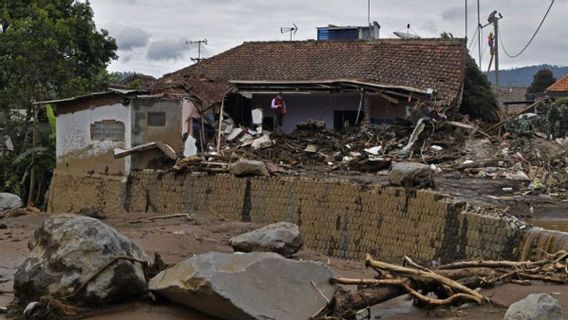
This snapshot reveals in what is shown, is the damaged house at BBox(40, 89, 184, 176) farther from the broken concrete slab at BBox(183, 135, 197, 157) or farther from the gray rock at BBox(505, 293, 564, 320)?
the gray rock at BBox(505, 293, 564, 320)

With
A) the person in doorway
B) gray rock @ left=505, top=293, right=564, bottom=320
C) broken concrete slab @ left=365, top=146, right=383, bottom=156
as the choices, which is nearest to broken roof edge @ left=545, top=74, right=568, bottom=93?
the person in doorway

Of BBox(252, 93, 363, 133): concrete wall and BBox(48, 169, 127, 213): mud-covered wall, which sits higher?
BBox(252, 93, 363, 133): concrete wall

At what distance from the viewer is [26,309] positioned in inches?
263

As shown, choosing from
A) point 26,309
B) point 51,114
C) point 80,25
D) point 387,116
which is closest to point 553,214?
point 26,309

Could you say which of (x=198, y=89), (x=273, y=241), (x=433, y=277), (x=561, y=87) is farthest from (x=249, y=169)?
(x=561, y=87)

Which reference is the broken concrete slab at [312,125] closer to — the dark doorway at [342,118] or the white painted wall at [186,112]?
the dark doorway at [342,118]

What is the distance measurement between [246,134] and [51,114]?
5.93 m

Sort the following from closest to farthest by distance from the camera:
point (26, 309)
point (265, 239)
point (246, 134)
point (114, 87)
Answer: point (26, 309)
point (265, 239)
point (114, 87)
point (246, 134)

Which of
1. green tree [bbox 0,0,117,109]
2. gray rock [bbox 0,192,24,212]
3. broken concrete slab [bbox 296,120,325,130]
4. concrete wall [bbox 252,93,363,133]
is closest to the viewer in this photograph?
gray rock [bbox 0,192,24,212]

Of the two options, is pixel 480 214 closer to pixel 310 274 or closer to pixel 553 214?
pixel 553 214

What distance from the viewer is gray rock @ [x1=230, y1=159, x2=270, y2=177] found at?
15688 millimetres

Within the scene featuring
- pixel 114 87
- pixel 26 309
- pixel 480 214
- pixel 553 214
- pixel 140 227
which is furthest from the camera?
pixel 114 87

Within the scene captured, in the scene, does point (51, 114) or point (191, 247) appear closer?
point (191, 247)

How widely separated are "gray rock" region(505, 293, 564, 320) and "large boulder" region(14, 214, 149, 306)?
3725 mm
